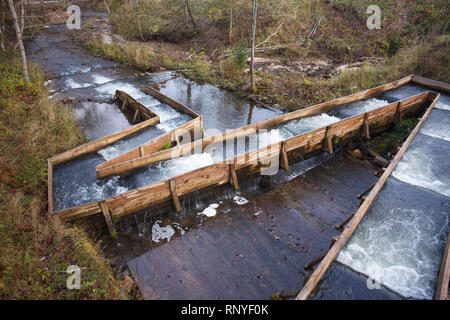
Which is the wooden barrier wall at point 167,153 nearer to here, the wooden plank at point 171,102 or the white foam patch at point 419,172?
the wooden plank at point 171,102

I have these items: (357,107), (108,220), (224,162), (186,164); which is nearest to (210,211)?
(224,162)

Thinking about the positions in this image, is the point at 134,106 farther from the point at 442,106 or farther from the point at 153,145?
the point at 442,106

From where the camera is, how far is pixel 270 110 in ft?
46.1

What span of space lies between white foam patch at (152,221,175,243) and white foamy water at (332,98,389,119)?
8691 millimetres

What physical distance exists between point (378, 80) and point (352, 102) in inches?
149

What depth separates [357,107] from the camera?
12.4 m

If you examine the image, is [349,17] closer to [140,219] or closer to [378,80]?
[378,80]

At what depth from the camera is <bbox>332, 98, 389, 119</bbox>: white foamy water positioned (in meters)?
11.9

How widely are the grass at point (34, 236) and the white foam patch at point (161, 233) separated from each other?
1.33 metres

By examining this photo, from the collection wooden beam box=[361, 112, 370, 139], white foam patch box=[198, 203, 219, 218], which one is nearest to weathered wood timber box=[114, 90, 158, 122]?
white foam patch box=[198, 203, 219, 218]

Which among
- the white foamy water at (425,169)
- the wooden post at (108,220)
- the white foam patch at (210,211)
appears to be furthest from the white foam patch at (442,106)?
the wooden post at (108,220)

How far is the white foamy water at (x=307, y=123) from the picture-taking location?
10.7 m

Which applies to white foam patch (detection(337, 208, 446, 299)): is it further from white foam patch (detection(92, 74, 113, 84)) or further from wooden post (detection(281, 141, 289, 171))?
white foam patch (detection(92, 74, 113, 84))
